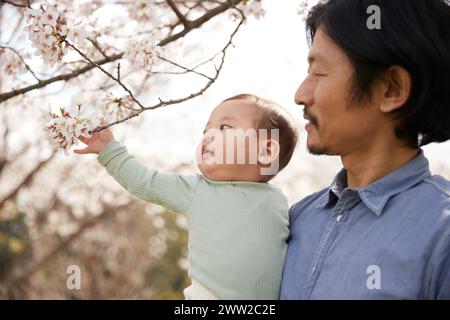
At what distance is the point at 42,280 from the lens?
8148 mm

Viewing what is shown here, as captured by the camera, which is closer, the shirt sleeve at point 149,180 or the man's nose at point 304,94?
the man's nose at point 304,94

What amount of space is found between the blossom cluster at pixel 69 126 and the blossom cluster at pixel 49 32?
0.80 ft

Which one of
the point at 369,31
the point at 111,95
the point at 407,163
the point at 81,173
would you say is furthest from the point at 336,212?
the point at 81,173

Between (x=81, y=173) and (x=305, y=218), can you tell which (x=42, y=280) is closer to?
(x=81, y=173)

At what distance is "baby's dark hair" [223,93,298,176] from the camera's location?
1.76 meters

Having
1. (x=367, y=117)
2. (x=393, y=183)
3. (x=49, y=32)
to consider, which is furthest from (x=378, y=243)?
(x=49, y=32)

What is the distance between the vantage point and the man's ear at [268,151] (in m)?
1.74

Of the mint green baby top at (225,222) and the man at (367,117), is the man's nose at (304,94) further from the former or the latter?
the mint green baby top at (225,222)

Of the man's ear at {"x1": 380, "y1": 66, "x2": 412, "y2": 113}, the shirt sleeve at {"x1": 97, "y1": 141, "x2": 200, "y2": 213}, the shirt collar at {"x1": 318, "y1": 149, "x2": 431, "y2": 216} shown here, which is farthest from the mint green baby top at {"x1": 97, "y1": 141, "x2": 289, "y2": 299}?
the man's ear at {"x1": 380, "y1": 66, "x2": 412, "y2": 113}

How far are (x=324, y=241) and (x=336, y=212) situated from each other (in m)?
0.10

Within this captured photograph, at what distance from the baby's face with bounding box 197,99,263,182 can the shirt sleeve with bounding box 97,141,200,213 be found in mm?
64

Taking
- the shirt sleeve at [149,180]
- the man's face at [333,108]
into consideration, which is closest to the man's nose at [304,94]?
the man's face at [333,108]

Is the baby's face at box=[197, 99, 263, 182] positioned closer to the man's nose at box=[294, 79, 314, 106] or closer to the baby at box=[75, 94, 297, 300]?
the baby at box=[75, 94, 297, 300]

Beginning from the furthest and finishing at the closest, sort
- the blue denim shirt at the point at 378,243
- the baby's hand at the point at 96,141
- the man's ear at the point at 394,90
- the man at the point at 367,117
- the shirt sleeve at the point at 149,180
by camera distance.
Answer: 1. the baby's hand at the point at 96,141
2. the shirt sleeve at the point at 149,180
3. the man's ear at the point at 394,90
4. the man at the point at 367,117
5. the blue denim shirt at the point at 378,243
